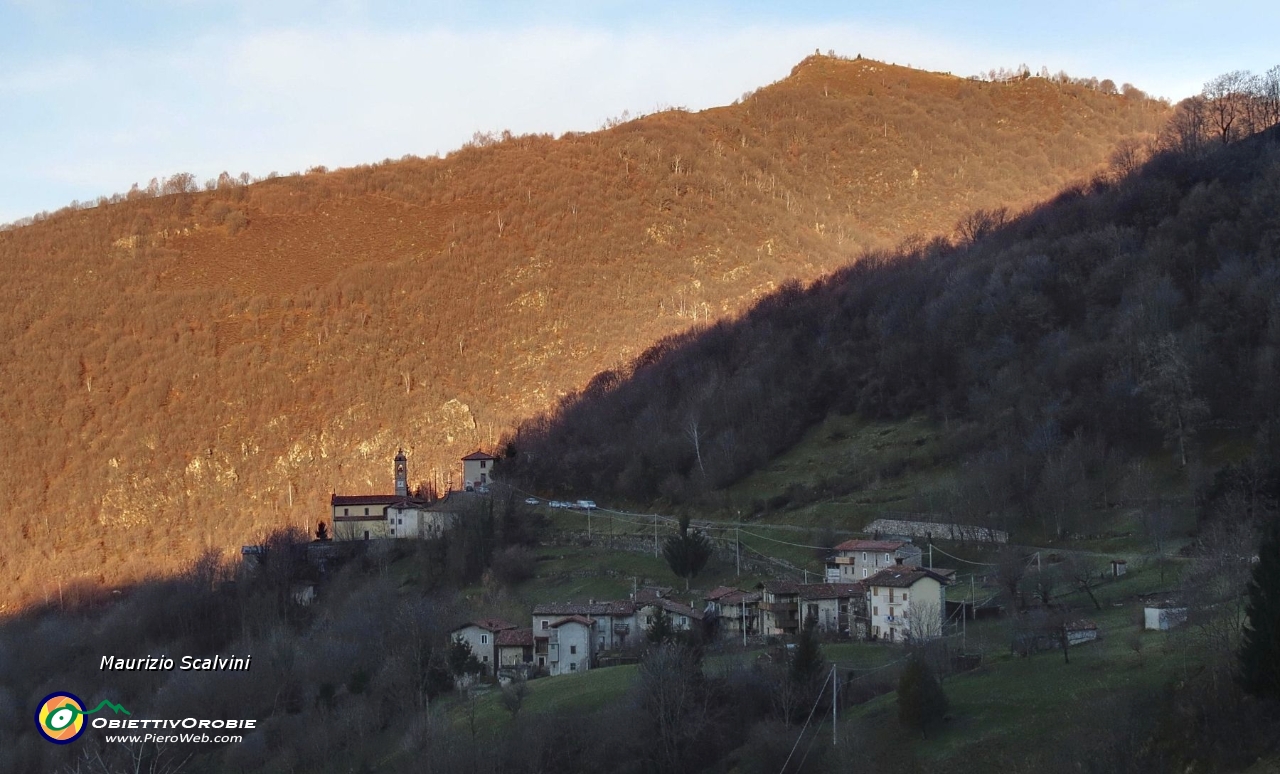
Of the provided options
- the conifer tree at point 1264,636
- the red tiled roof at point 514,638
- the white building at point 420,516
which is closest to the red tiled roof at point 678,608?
the red tiled roof at point 514,638

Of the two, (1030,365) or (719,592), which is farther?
(1030,365)

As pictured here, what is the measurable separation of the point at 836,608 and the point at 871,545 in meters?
4.73

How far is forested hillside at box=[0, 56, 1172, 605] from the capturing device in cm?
9925

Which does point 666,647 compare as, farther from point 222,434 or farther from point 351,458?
point 222,434

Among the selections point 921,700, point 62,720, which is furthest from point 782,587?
point 62,720

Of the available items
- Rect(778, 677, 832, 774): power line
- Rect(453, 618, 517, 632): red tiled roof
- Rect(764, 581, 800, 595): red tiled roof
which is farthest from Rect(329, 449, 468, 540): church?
Rect(778, 677, 832, 774): power line

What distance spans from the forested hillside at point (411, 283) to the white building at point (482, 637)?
79.4 ft

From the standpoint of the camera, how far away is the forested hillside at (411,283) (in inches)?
3907

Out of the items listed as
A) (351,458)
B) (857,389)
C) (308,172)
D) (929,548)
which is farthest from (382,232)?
(929,548)

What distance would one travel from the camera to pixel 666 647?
34.1 metres

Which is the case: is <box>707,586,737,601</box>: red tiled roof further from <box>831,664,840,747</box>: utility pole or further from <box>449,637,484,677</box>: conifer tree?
<box>831,664,840,747</box>: utility pole

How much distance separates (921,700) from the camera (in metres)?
27.0

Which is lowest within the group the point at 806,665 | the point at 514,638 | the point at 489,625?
the point at 514,638

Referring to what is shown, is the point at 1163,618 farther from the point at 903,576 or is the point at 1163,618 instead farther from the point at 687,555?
the point at 687,555
